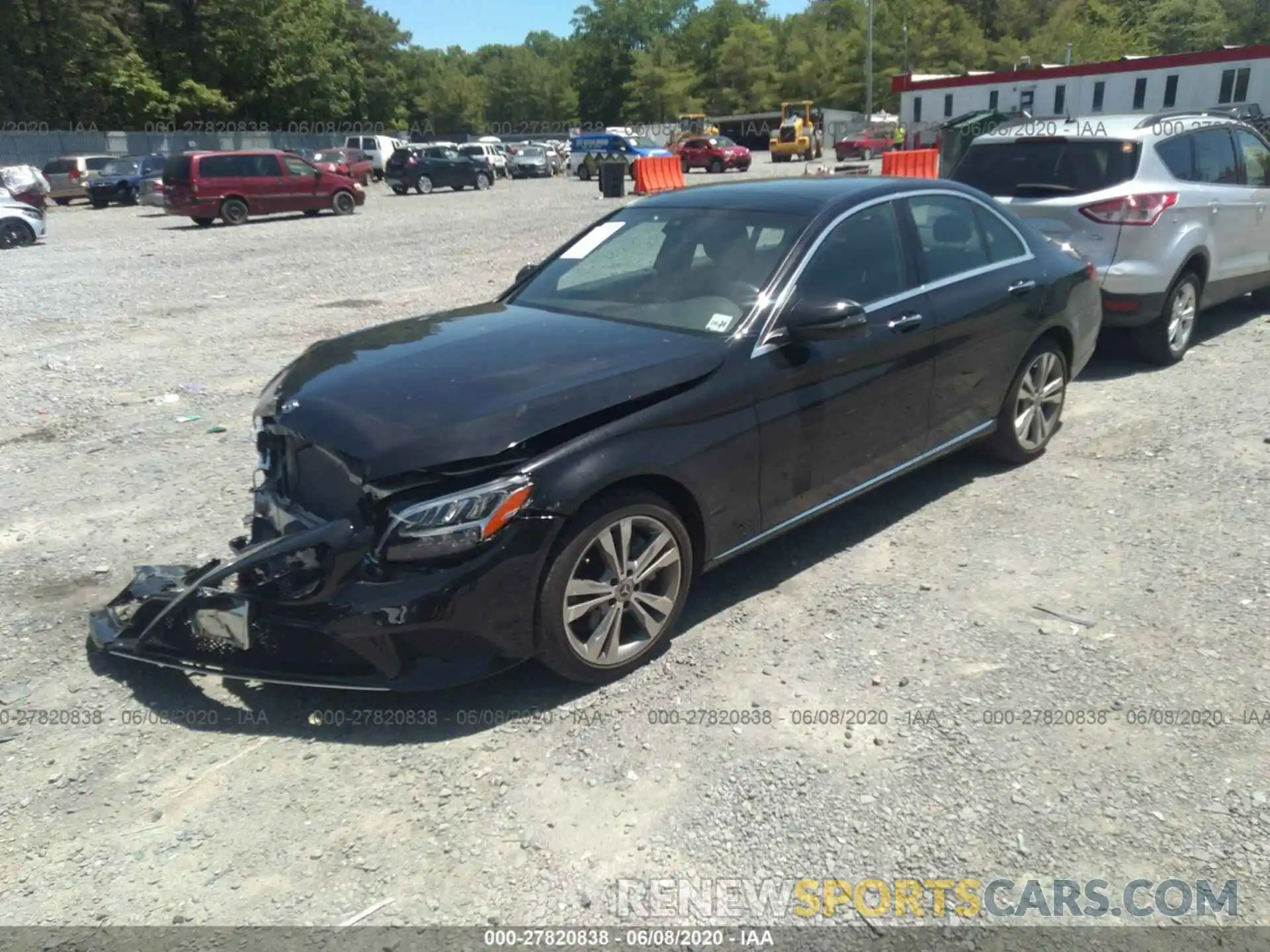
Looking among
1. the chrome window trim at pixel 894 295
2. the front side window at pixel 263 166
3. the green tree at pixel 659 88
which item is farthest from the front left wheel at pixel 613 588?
the green tree at pixel 659 88

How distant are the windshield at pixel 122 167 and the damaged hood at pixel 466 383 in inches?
1363

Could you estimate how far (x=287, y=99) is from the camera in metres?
61.0

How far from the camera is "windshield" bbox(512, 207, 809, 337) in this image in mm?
4332

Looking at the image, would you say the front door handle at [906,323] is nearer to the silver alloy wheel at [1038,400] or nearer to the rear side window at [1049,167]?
the silver alloy wheel at [1038,400]

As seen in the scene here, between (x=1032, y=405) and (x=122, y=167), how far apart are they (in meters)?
36.1

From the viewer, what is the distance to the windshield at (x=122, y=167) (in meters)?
33.6

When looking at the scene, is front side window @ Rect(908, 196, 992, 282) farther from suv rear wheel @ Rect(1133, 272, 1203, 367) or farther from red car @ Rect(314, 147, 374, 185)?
red car @ Rect(314, 147, 374, 185)

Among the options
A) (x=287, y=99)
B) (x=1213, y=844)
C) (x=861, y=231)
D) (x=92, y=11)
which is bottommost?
(x=1213, y=844)

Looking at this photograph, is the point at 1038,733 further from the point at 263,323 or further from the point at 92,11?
the point at 92,11

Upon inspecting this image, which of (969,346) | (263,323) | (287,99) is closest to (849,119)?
(287,99)

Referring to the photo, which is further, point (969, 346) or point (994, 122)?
point (994, 122)

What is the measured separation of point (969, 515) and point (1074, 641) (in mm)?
1352

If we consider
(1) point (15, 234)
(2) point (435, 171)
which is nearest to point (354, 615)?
(1) point (15, 234)

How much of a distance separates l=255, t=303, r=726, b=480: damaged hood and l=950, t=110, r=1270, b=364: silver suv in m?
4.68
